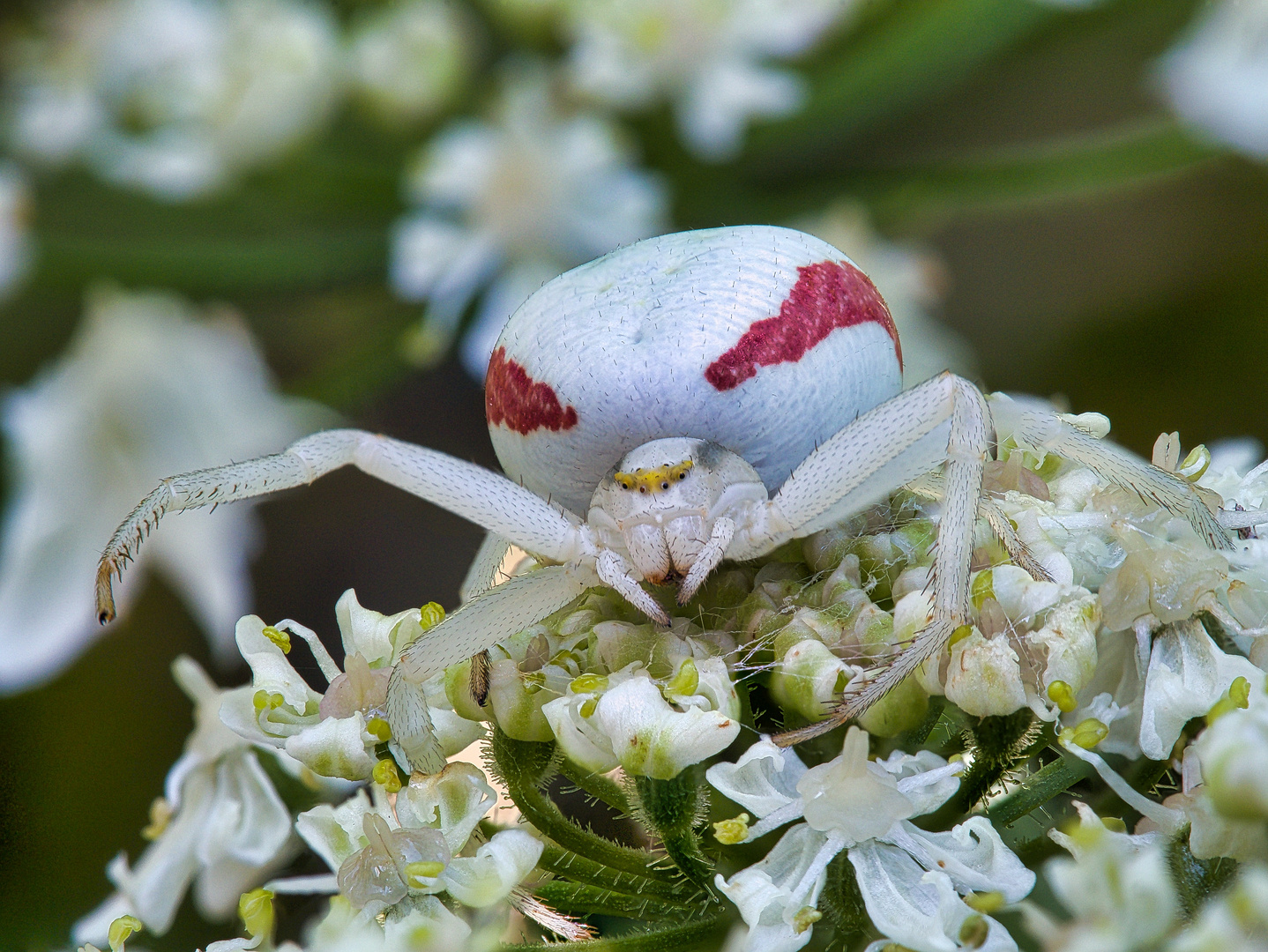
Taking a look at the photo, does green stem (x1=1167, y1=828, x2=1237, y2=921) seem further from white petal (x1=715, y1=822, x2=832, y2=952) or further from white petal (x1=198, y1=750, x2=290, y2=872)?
white petal (x1=198, y1=750, x2=290, y2=872)

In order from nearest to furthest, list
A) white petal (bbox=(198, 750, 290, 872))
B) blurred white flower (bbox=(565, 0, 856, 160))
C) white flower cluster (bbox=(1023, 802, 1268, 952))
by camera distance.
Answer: white flower cluster (bbox=(1023, 802, 1268, 952)) → white petal (bbox=(198, 750, 290, 872)) → blurred white flower (bbox=(565, 0, 856, 160))

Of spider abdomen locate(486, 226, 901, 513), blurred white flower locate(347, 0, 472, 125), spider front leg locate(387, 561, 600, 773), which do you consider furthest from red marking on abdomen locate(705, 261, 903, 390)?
blurred white flower locate(347, 0, 472, 125)

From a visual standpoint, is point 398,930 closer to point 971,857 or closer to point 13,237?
point 971,857

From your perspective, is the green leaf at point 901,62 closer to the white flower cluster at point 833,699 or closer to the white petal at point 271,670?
the white flower cluster at point 833,699

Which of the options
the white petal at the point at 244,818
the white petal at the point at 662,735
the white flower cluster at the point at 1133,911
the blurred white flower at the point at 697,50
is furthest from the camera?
the blurred white flower at the point at 697,50

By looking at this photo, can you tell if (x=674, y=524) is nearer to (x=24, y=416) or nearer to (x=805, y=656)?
(x=805, y=656)

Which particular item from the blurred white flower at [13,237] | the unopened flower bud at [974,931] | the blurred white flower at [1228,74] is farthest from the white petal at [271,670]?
the blurred white flower at [1228,74]

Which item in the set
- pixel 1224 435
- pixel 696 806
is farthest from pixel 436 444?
pixel 696 806
